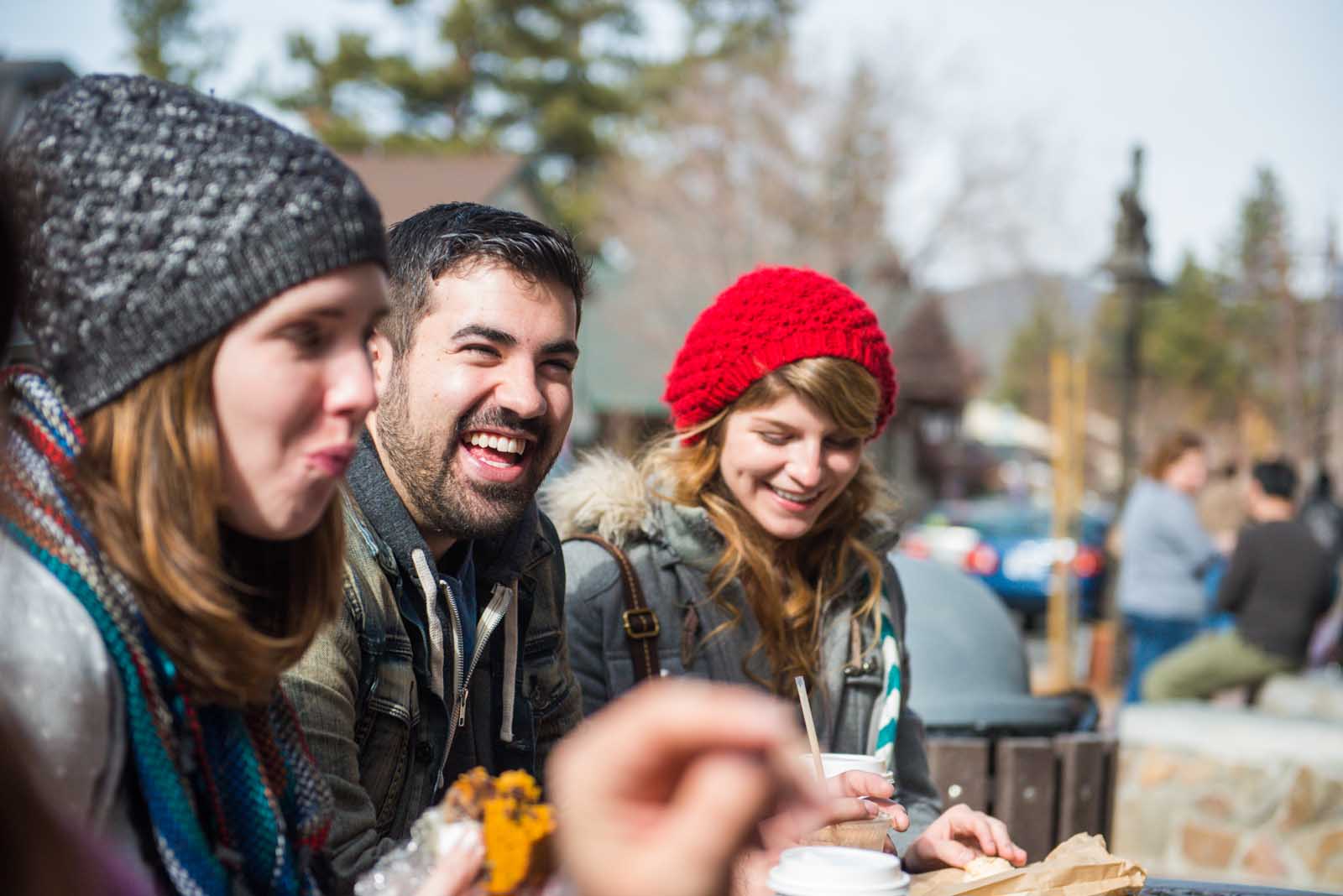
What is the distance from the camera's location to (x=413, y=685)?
2.27 m

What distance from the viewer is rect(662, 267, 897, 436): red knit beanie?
3311 mm

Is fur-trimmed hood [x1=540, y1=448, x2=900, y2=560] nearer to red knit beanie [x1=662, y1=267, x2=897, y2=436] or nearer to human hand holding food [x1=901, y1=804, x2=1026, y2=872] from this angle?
red knit beanie [x1=662, y1=267, x2=897, y2=436]

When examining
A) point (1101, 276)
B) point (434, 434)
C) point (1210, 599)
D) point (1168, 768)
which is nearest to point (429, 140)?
point (1101, 276)

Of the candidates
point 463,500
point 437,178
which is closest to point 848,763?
point 463,500

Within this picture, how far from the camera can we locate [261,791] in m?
1.57

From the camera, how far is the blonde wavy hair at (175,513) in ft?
4.73

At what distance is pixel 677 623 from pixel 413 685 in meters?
1.12

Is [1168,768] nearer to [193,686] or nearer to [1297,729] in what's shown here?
[1297,729]

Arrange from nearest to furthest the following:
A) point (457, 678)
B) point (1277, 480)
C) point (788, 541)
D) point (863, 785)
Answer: point (863, 785) → point (457, 678) → point (788, 541) → point (1277, 480)

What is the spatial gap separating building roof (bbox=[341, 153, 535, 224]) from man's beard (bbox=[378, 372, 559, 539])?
24.1 meters

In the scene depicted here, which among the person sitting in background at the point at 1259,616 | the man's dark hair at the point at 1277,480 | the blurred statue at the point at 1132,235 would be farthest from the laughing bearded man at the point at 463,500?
the blurred statue at the point at 1132,235

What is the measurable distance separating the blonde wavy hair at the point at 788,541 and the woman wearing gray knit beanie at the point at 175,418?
184 centimetres

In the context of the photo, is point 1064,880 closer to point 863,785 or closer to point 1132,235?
point 863,785

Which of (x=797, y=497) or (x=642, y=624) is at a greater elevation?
(x=797, y=497)
